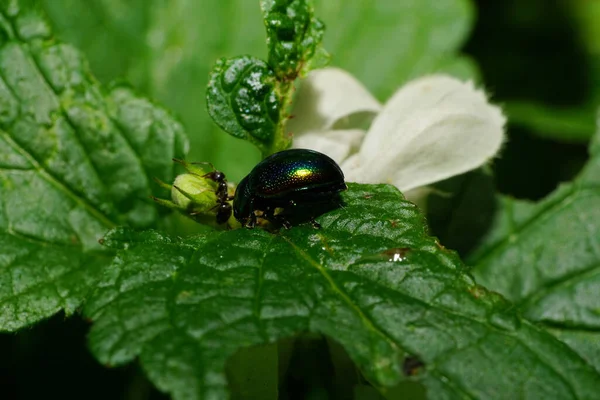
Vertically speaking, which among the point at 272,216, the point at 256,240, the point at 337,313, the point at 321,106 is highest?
the point at 321,106

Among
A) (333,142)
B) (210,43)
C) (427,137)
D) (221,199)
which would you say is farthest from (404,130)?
(210,43)

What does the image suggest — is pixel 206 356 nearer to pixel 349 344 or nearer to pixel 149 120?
pixel 349 344

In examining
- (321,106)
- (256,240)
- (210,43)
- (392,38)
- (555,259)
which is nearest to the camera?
(256,240)

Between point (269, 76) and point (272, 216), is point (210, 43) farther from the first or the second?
point (272, 216)

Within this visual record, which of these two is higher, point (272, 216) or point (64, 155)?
point (64, 155)

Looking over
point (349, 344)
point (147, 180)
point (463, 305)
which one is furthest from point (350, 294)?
point (147, 180)

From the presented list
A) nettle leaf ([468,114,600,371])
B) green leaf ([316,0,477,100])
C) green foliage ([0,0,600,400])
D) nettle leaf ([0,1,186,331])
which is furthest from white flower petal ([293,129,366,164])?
green leaf ([316,0,477,100])

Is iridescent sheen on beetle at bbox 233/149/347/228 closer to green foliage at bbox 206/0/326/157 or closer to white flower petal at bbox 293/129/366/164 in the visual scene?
green foliage at bbox 206/0/326/157
